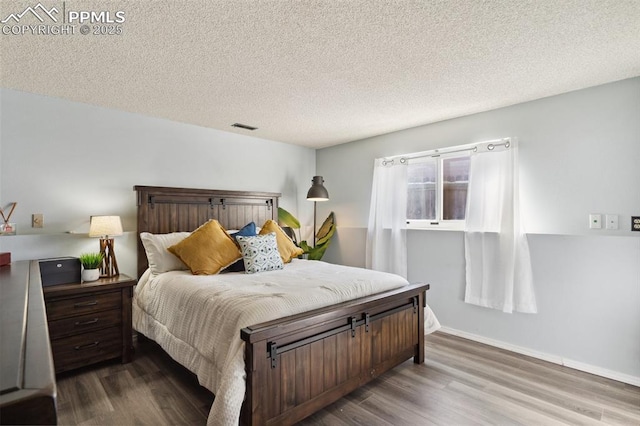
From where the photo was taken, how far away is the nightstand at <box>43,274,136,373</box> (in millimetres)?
2521

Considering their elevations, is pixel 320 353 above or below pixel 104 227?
below

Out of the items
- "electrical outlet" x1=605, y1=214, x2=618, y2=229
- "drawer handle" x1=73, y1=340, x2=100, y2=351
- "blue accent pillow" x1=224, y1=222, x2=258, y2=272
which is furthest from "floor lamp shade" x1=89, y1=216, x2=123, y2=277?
"electrical outlet" x1=605, y1=214, x2=618, y2=229

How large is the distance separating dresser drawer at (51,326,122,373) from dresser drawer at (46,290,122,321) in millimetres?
183

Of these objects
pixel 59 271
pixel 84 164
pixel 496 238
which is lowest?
pixel 59 271

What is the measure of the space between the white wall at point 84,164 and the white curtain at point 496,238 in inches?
114

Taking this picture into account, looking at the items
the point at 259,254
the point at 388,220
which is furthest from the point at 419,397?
the point at 388,220

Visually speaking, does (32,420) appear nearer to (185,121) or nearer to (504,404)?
(504,404)

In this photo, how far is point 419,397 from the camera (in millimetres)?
2326

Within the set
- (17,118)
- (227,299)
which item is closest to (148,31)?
(227,299)

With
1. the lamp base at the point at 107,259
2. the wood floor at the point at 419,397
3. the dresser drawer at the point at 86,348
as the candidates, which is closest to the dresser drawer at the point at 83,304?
the dresser drawer at the point at 86,348

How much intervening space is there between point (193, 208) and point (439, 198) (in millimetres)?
2842

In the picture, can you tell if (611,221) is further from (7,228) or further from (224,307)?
(7,228)

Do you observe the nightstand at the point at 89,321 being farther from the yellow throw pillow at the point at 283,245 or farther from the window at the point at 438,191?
the window at the point at 438,191

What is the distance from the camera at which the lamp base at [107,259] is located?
3062 mm
